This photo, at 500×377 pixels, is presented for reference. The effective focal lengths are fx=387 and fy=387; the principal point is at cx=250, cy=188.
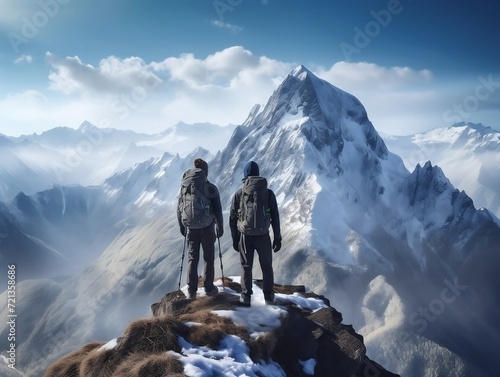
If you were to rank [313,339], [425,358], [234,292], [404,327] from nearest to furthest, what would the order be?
1. [313,339]
2. [234,292]
3. [425,358]
4. [404,327]

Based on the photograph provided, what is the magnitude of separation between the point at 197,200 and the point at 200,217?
29.2 inches

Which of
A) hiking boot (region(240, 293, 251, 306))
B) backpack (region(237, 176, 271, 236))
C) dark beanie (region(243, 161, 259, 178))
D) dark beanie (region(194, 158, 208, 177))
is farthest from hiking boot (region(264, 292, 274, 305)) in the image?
dark beanie (region(194, 158, 208, 177))

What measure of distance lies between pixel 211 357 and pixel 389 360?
189427mm

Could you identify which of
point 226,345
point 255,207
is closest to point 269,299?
point 255,207

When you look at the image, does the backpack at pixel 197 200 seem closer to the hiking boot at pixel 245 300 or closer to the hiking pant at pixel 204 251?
the hiking pant at pixel 204 251

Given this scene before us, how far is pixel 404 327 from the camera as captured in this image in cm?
19112

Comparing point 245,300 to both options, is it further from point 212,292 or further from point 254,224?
point 254,224

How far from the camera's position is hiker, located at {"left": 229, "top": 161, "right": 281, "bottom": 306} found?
15.3m

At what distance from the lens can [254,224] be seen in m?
15.3

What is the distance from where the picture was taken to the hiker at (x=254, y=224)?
15289 millimetres

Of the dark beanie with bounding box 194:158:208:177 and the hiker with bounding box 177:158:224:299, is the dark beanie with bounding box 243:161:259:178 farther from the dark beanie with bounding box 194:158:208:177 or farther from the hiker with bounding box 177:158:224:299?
the dark beanie with bounding box 194:158:208:177

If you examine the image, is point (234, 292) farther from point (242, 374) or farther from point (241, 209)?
point (242, 374)

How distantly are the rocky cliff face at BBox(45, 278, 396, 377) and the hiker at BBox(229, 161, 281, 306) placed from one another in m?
0.86

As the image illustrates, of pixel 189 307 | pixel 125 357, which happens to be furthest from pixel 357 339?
pixel 125 357
